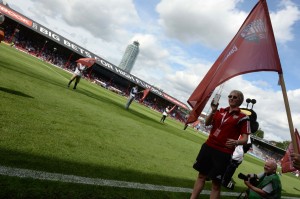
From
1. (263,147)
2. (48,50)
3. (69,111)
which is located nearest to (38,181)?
(69,111)

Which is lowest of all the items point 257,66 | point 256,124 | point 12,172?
point 12,172

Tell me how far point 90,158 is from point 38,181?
72.6 inches

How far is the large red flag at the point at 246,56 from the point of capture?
4.72 m

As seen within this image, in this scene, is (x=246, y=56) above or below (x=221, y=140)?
above

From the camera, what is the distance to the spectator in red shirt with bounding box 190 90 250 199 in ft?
15.2

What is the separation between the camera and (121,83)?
7300 centimetres

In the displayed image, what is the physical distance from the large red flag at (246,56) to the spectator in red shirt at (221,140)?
302 millimetres

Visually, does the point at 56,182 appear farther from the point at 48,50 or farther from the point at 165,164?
the point at 48,50

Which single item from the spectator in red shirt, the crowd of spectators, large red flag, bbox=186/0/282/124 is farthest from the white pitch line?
the crowd of spectators

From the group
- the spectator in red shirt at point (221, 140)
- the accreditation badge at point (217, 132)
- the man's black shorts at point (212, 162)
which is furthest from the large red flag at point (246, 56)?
the man's black shorts at point (212, 162)

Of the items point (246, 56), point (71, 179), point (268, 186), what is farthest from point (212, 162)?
point (71, 179)

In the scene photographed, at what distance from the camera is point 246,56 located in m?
4.92

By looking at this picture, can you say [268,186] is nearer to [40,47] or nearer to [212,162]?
[212,162]

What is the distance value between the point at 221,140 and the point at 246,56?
149 cm
